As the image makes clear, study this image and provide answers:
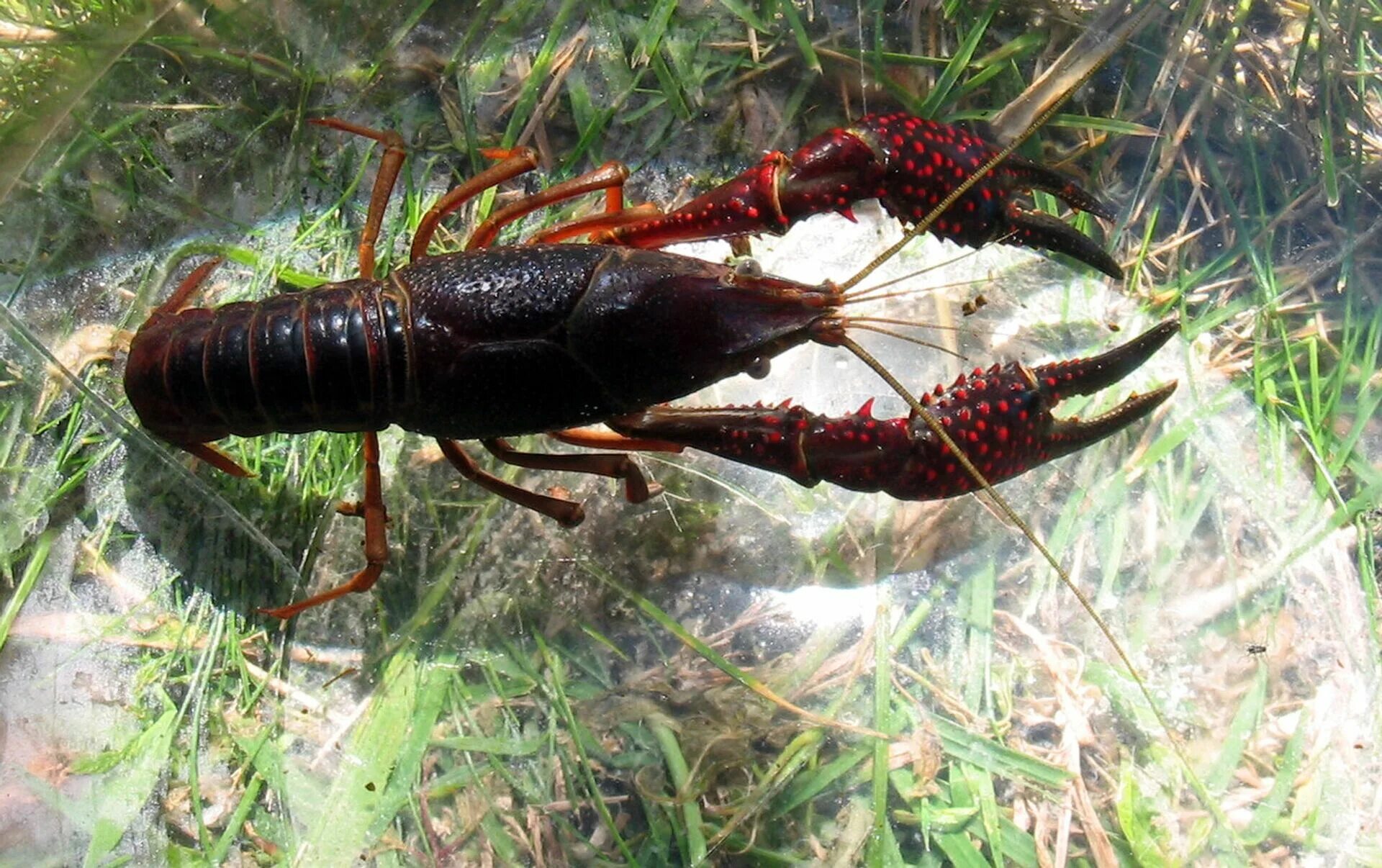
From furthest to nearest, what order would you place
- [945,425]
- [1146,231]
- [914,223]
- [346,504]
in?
[1146,231]
[346,504]
[914,223]
[945,425]

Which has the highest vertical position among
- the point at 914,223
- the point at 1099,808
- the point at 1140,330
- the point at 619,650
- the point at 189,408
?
the point at 189,408

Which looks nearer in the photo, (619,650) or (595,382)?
(595,382)

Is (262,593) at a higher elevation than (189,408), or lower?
lower

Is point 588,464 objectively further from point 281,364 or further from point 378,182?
point 378,182

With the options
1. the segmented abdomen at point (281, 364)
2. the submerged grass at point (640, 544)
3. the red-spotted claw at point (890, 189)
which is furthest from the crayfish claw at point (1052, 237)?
the segmented abdomen at point (281, 364)

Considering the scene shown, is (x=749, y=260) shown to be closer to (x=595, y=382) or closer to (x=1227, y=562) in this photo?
(x=595, y=382)

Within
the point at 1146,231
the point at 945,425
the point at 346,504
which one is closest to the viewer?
the point at 945,425

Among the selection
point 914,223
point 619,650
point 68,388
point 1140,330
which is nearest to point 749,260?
point 914,223
